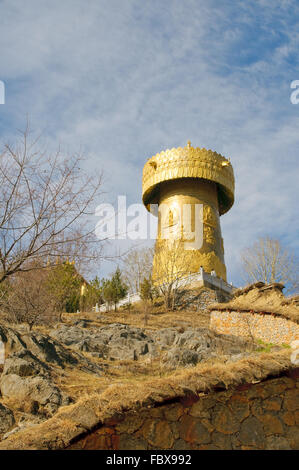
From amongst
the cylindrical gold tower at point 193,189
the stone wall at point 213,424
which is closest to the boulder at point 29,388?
the stone wall at point 213,424

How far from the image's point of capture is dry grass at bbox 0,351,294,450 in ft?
12.4

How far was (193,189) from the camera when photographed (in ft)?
90.5

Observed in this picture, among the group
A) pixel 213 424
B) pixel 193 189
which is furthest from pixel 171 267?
pixel 213 424

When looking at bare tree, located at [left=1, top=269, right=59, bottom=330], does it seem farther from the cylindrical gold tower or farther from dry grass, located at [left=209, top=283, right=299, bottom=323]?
the cylindrical gold tower

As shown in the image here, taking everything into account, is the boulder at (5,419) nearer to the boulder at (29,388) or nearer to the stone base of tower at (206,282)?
the boulder at (29,388)

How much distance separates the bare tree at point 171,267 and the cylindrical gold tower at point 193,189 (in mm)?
362

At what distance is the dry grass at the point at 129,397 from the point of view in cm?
378

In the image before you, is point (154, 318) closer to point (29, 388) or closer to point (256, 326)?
point (256, 326)

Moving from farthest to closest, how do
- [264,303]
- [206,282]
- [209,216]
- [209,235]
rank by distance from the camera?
[209,216], [209,235], [206,282], [264,303]

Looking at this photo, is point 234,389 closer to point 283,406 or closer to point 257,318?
point 283,406

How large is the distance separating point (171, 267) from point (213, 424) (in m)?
21.1

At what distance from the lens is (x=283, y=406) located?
14.1ft

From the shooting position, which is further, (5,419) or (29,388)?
(29,388)
